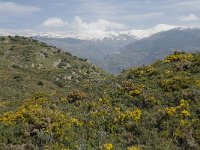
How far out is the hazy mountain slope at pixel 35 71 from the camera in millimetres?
55716

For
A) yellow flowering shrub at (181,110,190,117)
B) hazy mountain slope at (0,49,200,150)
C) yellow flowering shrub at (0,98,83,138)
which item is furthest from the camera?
yellow flowering shrub at (181,110,190,117)

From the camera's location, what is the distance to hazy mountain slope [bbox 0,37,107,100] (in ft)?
183

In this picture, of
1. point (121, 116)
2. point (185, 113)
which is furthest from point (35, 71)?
Result: point (185, 113)

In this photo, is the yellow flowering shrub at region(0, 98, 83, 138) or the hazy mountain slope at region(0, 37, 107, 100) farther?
the hazy mountain slope at region(0, 37, 107, 100)

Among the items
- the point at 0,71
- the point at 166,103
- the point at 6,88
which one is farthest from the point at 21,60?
the point at 166,103

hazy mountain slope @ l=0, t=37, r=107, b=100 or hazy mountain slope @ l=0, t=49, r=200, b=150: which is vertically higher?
hazy mountain slope @ l=0, t=49, r=200, b=150

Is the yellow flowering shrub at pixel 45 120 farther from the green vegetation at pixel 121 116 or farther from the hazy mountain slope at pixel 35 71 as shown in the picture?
the hazy mountain slope at pixel 35 71

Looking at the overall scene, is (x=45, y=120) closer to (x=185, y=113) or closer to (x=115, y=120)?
(x=115, y=120)

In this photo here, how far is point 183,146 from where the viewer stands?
14.1m

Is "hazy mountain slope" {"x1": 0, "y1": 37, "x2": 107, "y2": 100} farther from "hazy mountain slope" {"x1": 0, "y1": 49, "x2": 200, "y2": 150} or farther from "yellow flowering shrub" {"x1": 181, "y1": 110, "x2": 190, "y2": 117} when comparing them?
"yellow flowering shrub" {"x1": 181, "y1": 110, "x2": 190, "y2": 117}

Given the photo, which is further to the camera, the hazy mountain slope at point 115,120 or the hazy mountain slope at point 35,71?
the hazy mountain slope at point 35,71

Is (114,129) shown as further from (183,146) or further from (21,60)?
(21,60)

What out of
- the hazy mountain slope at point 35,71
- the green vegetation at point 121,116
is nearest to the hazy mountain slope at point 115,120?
the green vegetation at point 121,116

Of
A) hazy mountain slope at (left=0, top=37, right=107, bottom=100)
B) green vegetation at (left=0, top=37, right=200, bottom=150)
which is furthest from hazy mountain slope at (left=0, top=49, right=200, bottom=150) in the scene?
hazy mountain slope at (left=0, top=37, right=107, bottom=100)
